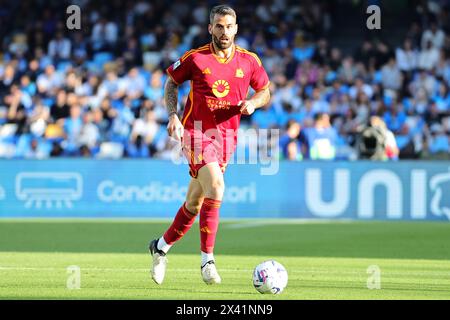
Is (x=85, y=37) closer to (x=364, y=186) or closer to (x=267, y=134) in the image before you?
(x=267, y=134)

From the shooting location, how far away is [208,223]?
10.2m

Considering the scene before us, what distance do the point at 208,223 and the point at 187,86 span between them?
14673 millimetres

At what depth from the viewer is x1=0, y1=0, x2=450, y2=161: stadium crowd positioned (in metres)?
22.9

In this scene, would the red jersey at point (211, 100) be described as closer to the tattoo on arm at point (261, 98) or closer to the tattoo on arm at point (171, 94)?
the tattoo on arm at point (171, 94)

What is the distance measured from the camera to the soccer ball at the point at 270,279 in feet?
30.3

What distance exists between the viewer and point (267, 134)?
882 inches

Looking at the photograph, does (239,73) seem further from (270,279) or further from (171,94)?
(270,279)

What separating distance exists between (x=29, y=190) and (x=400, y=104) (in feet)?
27.3

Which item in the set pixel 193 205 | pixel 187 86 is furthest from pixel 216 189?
pixel 187 86

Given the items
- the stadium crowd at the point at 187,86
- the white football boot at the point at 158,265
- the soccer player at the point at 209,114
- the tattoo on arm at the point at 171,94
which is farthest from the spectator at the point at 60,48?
the white football boot at the point at 158,265

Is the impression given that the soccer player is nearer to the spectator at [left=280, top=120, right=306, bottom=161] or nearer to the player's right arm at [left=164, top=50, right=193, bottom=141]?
the player's right arm at [left=164, top=50, right=193, bottom=141]

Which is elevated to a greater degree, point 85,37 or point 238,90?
point 85,37
